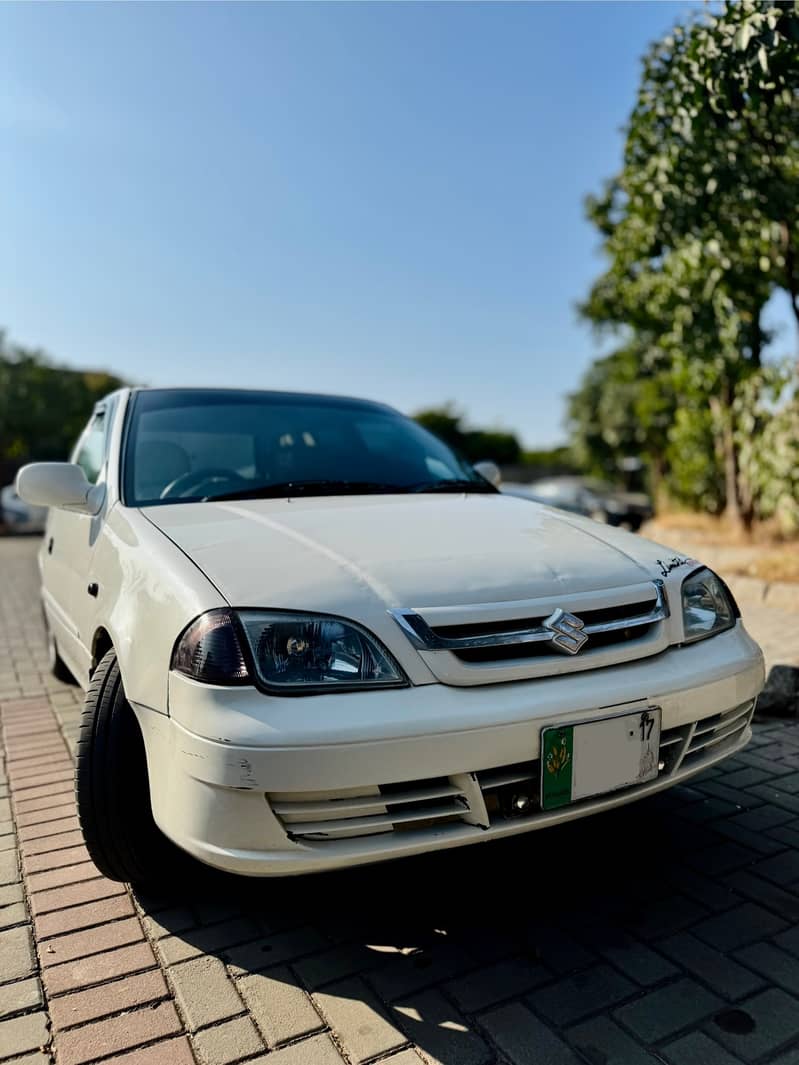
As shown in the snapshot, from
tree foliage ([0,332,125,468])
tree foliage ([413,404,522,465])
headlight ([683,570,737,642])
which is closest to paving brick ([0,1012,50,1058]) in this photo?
headlight ([683,570,737,642])

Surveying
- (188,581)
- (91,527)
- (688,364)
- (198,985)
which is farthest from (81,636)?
(688,364)

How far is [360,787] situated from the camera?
1.76 metres

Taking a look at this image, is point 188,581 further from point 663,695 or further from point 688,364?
point 688,364

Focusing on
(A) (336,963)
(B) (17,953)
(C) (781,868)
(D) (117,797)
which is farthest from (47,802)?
(C) (781,868)

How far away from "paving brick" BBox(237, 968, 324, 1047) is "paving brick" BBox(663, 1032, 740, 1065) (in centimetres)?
75

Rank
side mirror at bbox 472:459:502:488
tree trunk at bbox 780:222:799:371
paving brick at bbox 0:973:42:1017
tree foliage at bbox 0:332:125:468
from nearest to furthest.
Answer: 1. paving brick at bbox 0:973:42:1017
2. side mirror at bbox 472:459:502:488
3. tree trunk at bbox 780:222:799:371
4. tree foliage at bbox 0:332:125:468

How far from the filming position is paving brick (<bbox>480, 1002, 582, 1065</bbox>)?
65.8 inches

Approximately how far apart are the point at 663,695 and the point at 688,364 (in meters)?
7.45

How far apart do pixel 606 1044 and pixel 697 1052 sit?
0.18 m

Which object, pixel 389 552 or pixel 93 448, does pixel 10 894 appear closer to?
pixel 389 552

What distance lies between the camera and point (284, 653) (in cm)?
187

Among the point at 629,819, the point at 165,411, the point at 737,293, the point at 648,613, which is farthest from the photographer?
the point at 737,293

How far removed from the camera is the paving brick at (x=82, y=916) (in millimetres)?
2199

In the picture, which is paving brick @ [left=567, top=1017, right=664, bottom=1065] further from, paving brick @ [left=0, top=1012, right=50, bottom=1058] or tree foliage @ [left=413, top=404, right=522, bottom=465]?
tree foliage @ [left=413, top=404, right=522, bottom=465]
